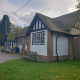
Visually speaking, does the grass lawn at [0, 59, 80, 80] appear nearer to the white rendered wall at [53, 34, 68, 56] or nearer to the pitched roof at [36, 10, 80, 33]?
the white rendered wall at [53, 34, 68, 56]

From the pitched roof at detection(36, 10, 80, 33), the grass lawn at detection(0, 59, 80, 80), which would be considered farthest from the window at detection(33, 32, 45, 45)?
the grass lawn at detection(0, 59, 80, 80)

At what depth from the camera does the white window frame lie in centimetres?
1268

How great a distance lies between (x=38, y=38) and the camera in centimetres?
1331

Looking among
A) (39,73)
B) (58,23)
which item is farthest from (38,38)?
(39,73)

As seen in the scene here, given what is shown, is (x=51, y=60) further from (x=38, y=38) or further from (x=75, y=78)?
(x=75, y=78)

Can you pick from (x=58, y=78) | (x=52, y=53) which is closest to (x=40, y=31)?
(x=52, y=53)

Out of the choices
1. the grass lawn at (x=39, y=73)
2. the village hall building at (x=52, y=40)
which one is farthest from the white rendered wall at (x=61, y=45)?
the grass lawn at (x=39, y=73)

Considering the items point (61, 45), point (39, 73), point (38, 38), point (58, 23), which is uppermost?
point (58, 23)

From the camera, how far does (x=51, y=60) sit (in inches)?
455

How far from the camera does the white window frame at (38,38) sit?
12.7m

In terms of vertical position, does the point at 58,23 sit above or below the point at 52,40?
above

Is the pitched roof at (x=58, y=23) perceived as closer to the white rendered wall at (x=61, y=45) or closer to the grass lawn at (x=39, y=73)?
the white rendered wall at (x=61, y=45)

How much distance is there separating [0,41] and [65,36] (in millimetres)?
36704

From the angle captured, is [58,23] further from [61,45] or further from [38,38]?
[38,38]
